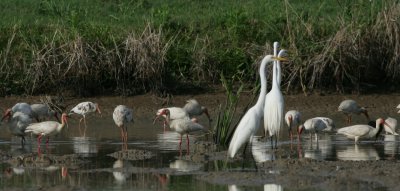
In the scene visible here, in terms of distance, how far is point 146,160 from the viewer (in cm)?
1421

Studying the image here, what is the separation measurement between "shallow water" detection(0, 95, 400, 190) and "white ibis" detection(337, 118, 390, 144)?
13 centimetres

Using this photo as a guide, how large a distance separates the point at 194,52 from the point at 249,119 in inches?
310

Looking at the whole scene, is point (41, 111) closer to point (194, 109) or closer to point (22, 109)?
point (22, 109)

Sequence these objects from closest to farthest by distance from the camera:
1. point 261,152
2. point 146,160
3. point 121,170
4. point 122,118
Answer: point 121,170, point 146,160, point 261,152, point 122,118

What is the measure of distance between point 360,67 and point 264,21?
9.12ft

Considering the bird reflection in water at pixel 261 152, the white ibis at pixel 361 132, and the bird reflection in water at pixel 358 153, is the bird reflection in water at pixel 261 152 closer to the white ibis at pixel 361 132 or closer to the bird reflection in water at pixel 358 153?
the bird reflection in water at pixel 358 153

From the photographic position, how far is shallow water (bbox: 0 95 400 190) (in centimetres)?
1205

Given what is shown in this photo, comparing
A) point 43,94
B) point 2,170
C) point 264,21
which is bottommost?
point 2,170

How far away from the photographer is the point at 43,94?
2117 centimetres

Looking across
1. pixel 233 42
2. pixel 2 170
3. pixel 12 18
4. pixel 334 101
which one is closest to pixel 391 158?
pixel 2 170

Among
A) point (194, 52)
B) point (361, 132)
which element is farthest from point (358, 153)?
point (194, 52)

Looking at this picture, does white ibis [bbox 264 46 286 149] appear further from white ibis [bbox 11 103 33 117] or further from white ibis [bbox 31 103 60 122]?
white ibis [bbox 31 103 60 122]

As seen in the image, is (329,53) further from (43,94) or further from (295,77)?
(43,94)

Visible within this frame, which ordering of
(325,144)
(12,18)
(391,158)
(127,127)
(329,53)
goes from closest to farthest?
(391,158), (325,144), (127,127), (329,53), (12,18)
